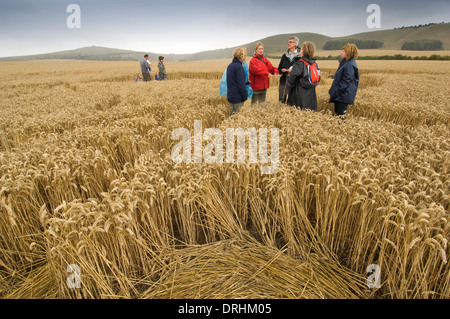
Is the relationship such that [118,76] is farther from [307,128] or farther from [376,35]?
[376,35]

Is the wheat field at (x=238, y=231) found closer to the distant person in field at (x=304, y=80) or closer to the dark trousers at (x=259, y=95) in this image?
the distant person in field at (x=304, y=80)

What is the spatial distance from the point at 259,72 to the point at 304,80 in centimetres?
132

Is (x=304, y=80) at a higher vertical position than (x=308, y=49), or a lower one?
lower

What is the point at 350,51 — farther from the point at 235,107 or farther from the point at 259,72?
the point at 235,107

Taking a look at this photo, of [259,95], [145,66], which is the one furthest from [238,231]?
[145,66]

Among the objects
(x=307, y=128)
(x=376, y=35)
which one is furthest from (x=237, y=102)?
(x=376, y=35)

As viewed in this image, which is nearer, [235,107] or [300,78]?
[300,78]

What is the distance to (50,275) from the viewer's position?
6.04 feet

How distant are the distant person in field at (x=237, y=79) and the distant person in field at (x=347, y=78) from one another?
217 centimetres

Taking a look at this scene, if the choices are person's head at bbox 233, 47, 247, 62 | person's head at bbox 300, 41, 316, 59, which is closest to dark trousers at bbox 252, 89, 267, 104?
person's head at bbox 233, 47, 247, 62

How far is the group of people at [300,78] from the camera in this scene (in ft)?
16.9

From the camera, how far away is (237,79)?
5613 mm

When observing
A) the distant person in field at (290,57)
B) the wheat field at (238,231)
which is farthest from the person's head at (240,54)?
the wheat field at (238,231)
